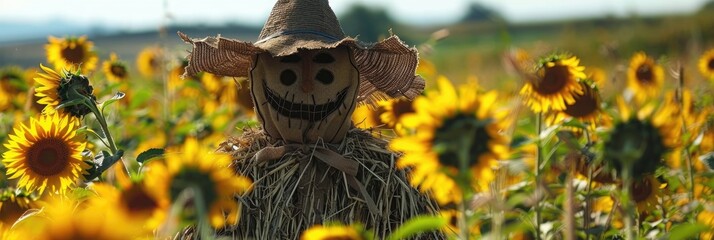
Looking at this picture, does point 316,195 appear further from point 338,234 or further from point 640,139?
point 640,139

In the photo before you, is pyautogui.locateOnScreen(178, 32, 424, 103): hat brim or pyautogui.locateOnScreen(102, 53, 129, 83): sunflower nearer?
pyautogui.locateOnScreen(178, 32, 424, 103): hat brim

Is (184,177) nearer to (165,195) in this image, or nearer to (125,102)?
(165,195)

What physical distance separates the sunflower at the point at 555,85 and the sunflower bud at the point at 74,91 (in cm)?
107

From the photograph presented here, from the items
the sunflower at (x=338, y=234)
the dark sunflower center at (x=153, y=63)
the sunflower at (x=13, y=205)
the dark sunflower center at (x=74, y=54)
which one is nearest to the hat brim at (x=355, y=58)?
the sunflower at (x=13, y=205)

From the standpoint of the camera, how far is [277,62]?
244 centimetres

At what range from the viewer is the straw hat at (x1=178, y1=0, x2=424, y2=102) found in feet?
7.91

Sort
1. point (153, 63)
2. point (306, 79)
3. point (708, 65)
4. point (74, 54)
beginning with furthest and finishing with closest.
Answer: point (153, 63) < point (708, 65) < point (74, 54) < point (306, 79)

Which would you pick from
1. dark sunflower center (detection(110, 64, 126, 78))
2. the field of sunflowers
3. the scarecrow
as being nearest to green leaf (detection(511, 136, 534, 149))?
the field of sunflowers

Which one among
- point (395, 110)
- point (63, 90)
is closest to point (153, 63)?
point (395, 110)

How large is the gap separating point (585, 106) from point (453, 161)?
129 centimetres

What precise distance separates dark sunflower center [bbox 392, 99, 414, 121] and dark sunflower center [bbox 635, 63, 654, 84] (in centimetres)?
178

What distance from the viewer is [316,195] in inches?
91.7

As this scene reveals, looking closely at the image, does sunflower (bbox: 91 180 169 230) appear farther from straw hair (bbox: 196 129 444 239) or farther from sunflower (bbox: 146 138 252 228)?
straw hair (bbox: 196 129 444 239)

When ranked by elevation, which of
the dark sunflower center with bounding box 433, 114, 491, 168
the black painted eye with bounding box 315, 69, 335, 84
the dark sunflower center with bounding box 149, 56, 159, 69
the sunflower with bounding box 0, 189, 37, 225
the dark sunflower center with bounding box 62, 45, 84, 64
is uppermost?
the dark sunflower center with bounding box 433, 114, 491, 168
